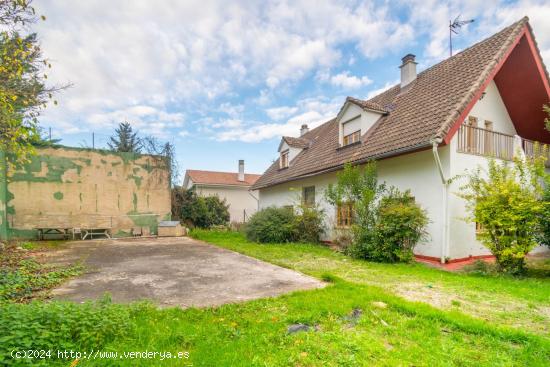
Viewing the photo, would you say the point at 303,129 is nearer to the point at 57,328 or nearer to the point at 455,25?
the point at 455,25

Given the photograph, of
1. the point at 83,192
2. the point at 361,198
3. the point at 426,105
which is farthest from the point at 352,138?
the point at 83,192

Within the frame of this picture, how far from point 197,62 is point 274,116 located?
28.8 ft

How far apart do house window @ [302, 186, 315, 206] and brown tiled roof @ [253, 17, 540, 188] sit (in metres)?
1.04

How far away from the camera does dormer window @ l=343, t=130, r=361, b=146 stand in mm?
11225

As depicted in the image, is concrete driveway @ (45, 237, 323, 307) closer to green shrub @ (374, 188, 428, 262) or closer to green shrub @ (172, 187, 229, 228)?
green shrub @ (374, 188, 428, 262)

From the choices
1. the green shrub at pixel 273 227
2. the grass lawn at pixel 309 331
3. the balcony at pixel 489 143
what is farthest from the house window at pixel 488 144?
the green shrub at pixel 273 227

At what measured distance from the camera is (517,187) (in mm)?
6355

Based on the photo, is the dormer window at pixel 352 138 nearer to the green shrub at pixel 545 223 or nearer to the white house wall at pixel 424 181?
the white house wall at pixel 424 181

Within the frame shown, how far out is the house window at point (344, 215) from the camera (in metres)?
9.66

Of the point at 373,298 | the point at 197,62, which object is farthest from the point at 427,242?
the point at 197,62

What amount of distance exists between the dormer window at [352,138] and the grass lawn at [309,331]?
25.3ft

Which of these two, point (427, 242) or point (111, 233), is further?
point (111, 233)

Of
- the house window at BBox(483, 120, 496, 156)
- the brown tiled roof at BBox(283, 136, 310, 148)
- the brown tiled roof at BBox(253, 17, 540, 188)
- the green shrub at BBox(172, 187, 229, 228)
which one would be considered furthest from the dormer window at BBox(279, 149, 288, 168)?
the house window at BBox(483, 120, 496, 156)

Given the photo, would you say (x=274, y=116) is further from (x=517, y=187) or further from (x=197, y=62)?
(x=517, y=187)
